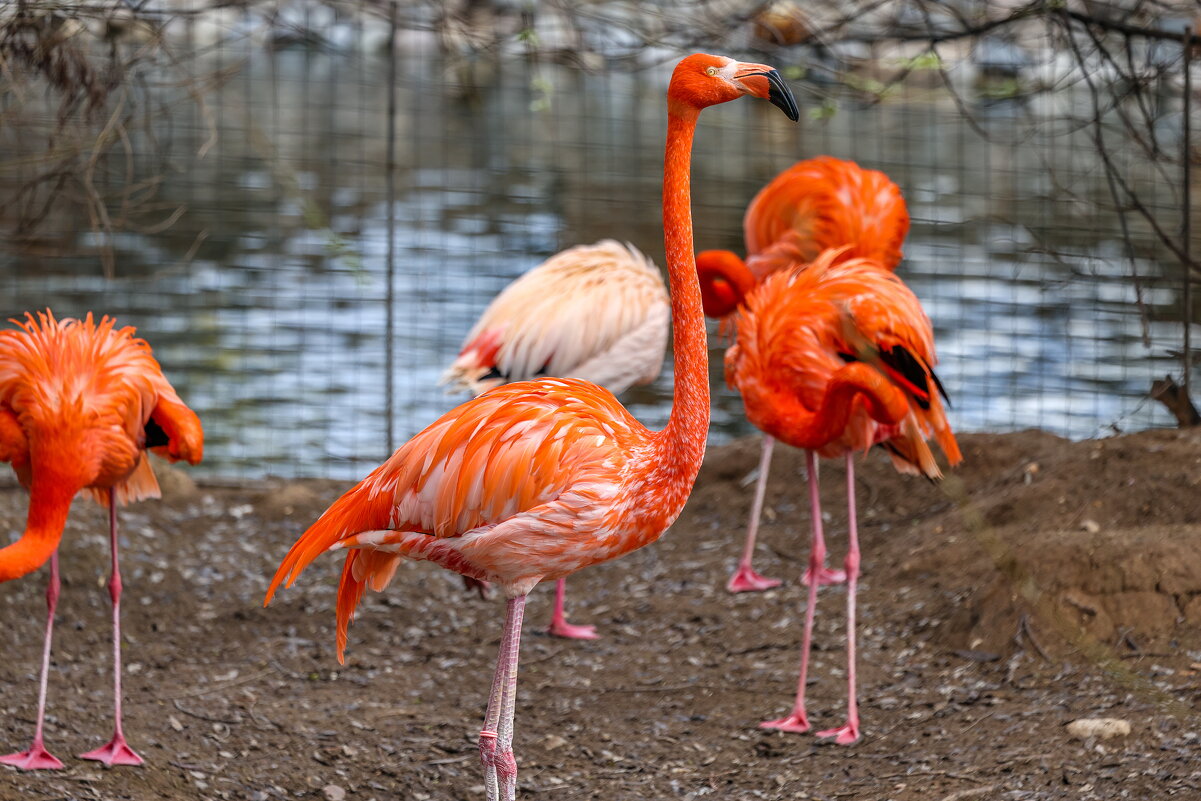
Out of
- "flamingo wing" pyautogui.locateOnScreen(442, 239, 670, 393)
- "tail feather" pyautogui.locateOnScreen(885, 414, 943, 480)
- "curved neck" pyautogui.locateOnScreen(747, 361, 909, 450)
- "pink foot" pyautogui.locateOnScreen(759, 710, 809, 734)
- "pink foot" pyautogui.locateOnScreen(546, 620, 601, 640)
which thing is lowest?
"pink foot" pyautogui.locateOnScreen(759, 710, 809, 734)

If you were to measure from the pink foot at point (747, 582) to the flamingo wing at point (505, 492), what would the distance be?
2041 millimetres

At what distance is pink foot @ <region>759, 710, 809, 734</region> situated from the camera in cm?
396

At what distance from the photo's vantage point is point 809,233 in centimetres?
541

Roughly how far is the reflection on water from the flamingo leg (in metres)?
1.99

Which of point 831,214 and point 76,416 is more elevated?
point 831,214

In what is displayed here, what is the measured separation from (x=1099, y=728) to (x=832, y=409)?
3.68 feet

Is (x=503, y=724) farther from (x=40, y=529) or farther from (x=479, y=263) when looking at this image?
(x=479, y=263)

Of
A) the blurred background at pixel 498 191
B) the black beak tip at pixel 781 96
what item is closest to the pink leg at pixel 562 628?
the blurred background at pixel 498 191

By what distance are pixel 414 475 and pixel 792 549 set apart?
2.75 metres

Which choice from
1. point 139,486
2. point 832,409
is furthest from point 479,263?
point 832,409

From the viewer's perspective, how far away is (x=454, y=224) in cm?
1198

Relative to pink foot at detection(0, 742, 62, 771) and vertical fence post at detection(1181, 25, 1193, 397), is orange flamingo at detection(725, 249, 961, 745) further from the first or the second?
pink foot at detection(0, 742, 62, 771)

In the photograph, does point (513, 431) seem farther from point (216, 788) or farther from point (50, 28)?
point (50, 28)

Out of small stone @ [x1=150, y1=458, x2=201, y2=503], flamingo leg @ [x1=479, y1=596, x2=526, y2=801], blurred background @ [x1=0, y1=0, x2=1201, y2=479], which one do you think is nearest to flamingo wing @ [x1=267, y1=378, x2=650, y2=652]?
flamingo leg @ [x1=479, y1=596, x2=526, y2=801]
